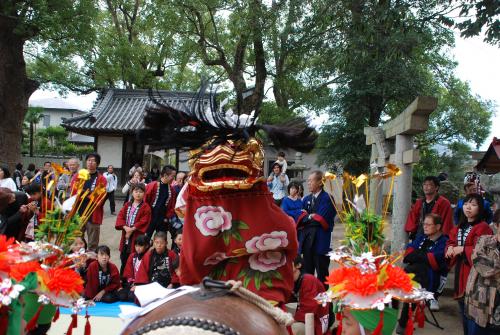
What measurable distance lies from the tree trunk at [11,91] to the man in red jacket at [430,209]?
12.2 meters

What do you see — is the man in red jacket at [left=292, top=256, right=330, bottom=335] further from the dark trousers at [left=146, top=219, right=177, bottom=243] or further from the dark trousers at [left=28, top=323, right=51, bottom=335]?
the dark trousers at [left=146, top=219, right=177, bottom=243]

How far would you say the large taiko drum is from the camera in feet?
5.19

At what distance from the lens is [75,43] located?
43.7 feet

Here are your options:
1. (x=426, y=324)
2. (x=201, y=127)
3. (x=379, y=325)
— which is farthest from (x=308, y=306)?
(x=426, y=324)

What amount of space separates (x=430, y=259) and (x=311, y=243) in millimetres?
1545

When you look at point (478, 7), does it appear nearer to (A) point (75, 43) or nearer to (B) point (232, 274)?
(B) point (232, 274)

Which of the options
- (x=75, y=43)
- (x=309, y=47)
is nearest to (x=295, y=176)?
(x=309, y=47)

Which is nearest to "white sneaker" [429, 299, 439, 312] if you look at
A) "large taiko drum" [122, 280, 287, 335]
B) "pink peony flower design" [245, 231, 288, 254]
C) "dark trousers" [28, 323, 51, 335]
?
"pink peony flower design" [245, 231, 288, 254]

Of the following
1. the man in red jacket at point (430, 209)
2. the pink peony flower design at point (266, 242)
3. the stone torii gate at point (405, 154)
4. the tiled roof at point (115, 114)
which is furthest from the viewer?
the tiled roof at point (115, 114)

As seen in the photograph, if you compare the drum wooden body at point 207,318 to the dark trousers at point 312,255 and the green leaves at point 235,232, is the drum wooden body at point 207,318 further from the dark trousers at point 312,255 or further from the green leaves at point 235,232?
the dark trousers at point 312,255

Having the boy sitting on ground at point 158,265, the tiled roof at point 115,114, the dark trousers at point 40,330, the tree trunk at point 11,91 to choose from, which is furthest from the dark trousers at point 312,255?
the tree trunk at point 11,91

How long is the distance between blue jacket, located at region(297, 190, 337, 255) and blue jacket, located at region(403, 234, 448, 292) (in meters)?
1.10

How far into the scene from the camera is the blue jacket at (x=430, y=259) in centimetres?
561

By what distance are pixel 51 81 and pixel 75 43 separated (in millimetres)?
10352
